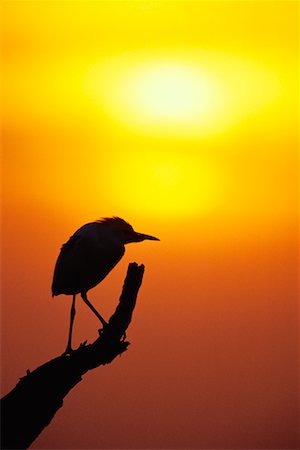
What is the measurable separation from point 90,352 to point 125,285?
3.44ft

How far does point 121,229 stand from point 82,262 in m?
0.88

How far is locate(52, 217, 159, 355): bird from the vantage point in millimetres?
13102

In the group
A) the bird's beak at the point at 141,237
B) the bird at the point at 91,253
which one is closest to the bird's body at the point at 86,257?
the bird at the point at 91,253

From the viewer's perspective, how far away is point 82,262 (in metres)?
13.1

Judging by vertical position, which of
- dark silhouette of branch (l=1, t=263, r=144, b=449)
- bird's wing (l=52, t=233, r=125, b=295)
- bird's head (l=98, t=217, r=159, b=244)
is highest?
bird's head (l=98, t=217, r=159, b=244)

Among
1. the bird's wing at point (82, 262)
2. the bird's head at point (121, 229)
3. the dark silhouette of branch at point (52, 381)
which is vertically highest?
the bird's head at point (121, 229)

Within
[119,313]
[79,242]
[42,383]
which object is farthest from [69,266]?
[42,383]

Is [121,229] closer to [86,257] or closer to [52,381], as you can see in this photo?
[86,257]

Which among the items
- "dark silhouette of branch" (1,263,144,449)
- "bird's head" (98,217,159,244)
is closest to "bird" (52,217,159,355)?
"bird's head" (98,217,159,244)

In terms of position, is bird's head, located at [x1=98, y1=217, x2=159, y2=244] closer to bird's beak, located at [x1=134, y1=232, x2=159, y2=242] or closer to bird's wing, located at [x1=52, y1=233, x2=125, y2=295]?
bird's beak, located at [x1=134, y1=232, x2=159, y2=242]

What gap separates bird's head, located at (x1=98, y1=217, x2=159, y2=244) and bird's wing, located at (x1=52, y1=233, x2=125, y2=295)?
210 millimetres

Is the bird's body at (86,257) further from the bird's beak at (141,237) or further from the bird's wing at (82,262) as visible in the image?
the bird's beak at (141,237)

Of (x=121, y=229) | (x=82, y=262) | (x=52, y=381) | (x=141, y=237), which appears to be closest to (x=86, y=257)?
(x=82, y=262)

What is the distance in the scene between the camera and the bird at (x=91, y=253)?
13.1 meters
